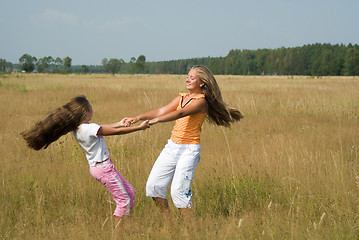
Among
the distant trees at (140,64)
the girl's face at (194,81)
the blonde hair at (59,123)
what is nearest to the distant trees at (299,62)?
the distant trees at (140,64)

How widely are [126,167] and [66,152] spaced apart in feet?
3.95

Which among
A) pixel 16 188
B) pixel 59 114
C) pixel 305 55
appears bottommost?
pixel 16 188

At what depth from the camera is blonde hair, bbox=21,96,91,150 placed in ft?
9.19

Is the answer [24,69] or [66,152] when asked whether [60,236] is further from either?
[24,69]

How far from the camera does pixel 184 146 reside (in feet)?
9.34

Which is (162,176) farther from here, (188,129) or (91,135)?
(91,135)

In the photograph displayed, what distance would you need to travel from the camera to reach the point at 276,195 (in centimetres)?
353

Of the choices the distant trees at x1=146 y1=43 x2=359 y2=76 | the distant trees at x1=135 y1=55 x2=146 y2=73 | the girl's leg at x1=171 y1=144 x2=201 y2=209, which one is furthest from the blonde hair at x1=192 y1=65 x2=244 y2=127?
the distant trees at x1=135 y1=55 x2=146 y2=73

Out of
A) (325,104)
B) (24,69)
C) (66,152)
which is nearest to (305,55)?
(24,69)

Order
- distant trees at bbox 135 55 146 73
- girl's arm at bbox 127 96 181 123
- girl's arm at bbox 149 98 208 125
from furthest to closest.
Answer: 1. distant trees at bbox 135 55 146 73
2. girl's arm at bbox 127 96 181 123
3. girl's arm at bbox 149 98 208 125

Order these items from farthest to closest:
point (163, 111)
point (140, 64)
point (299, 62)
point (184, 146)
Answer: point (140, 64) → point (299, 62) → point (163, 111) → point (184, 146)

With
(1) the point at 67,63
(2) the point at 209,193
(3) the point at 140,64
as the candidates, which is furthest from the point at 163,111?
(1) the point at 67,63

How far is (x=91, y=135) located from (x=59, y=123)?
32 centimetres

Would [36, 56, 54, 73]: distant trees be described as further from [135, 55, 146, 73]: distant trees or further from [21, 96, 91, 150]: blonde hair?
[21, 96, 91, 150]: blonde hair
